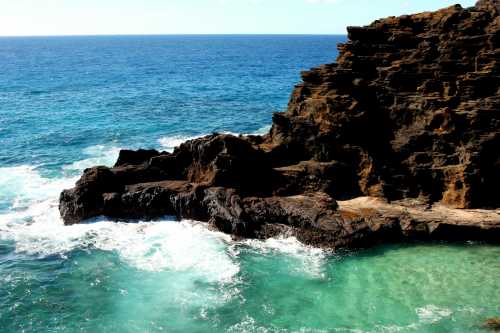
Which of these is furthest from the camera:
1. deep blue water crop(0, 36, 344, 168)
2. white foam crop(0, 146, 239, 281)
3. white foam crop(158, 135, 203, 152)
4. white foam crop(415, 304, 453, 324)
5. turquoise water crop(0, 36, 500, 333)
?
deep blue water crop(0, 36, 344, 168)

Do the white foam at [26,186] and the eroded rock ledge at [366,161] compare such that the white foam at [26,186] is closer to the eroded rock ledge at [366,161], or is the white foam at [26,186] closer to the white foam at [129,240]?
the white foam at [129,240]

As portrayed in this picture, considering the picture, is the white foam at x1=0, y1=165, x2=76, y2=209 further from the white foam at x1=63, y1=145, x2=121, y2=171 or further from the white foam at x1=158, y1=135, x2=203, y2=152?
the white foam at x1=158, y1=135, x2=203, y2=152

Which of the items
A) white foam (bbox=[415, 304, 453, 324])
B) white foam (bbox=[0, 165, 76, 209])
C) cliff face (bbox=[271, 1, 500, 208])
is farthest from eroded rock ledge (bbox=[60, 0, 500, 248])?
white foam (bbox=[415, 304, 453, 324])

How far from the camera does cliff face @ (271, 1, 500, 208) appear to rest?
3130cm

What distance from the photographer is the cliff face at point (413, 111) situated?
31297 mm

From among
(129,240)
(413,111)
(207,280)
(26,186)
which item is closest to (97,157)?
(26,186)

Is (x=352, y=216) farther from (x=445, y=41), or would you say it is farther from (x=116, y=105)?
(x=116, y=105)

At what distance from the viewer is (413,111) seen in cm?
3341

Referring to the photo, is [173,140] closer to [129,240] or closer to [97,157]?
[97,157]

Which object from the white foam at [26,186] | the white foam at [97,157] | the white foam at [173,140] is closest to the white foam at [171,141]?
the white foam at [173,140]

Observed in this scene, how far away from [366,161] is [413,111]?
470 centimetres

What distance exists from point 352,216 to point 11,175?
1256 inches

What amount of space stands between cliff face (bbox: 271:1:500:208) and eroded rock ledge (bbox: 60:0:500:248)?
0.07 meters

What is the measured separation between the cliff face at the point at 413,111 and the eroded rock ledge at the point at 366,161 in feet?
0.24
